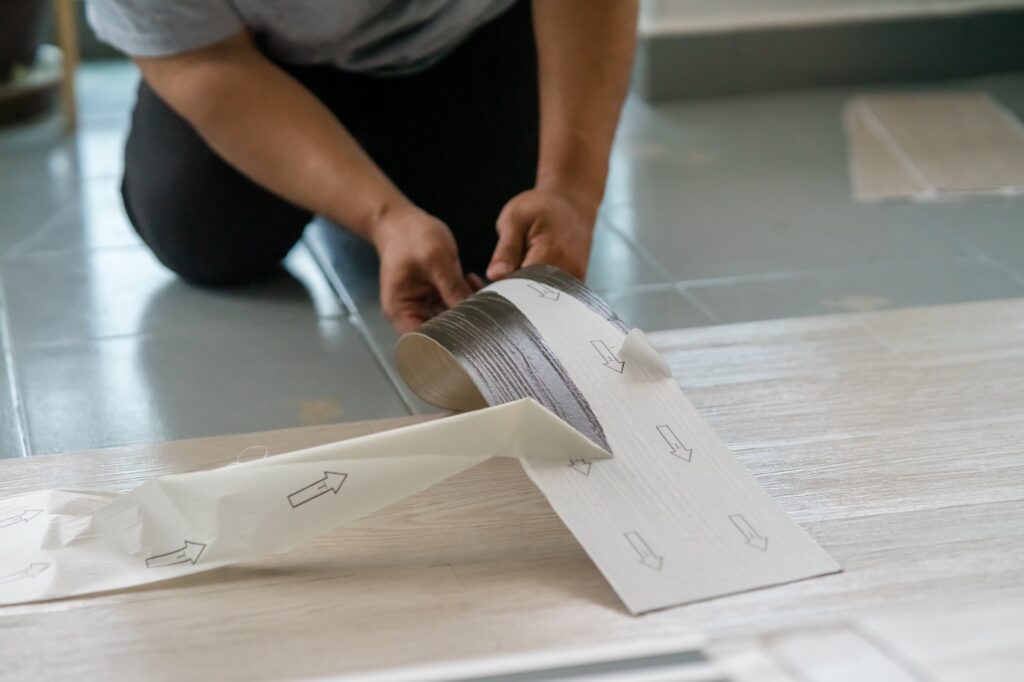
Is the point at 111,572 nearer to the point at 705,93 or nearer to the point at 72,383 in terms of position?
the point at 72,383

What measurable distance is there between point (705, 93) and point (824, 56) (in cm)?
28

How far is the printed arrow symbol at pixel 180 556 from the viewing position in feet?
3.04

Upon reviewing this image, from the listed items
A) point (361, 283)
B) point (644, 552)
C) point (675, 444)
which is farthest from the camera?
point (361, 283)

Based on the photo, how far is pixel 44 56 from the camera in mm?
2596

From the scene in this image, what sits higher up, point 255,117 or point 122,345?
point 255,117

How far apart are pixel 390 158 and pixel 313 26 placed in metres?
0.25

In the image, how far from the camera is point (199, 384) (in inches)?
53.6

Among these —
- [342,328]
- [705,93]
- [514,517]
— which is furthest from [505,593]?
[705,93]

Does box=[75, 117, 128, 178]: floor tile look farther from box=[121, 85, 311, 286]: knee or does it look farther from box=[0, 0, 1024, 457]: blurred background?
box=[121, 85, 311, 286]: knee

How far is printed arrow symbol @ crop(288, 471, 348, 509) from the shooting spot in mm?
934

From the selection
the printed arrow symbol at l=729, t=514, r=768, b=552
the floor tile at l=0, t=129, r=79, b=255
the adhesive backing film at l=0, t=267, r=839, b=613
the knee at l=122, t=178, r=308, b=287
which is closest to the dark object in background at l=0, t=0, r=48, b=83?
the floor tile at l=0, t=129, r=79, b=255

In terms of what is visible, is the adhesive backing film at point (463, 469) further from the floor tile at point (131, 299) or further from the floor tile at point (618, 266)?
the floor tile at point (618, 266)

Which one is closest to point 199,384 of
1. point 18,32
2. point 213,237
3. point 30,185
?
point 213,237

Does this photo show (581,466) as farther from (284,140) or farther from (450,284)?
(284,140)
